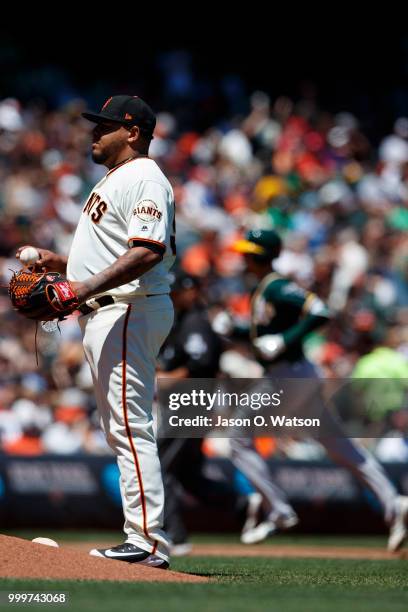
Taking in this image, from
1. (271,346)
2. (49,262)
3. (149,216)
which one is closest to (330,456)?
(271,346)

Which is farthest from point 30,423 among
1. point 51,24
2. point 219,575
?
point 51,24

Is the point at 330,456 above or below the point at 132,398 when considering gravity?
below

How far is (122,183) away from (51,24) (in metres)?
16.3

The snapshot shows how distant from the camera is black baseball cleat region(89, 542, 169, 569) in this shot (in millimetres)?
5676

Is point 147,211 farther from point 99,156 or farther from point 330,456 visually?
point 330,456

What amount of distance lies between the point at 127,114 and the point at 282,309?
3.42 m

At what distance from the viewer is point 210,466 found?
10703 millimetres

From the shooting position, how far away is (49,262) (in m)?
6.20

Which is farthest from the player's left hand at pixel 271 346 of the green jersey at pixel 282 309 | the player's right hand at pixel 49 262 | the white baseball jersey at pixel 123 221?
the white baseball jersey at pixel 123 221

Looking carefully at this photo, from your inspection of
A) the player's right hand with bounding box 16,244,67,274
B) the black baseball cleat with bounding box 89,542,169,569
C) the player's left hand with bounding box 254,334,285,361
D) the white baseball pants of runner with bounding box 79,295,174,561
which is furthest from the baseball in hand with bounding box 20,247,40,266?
the player's left hand with bounding box 254,334,285,361

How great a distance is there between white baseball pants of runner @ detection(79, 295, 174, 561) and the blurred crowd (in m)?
5.22

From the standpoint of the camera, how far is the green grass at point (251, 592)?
14.8 feet

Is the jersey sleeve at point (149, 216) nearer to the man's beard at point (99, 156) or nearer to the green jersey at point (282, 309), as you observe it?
the man's beard at point (99, 156)

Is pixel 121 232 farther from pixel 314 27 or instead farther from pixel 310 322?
pixel 314 27
